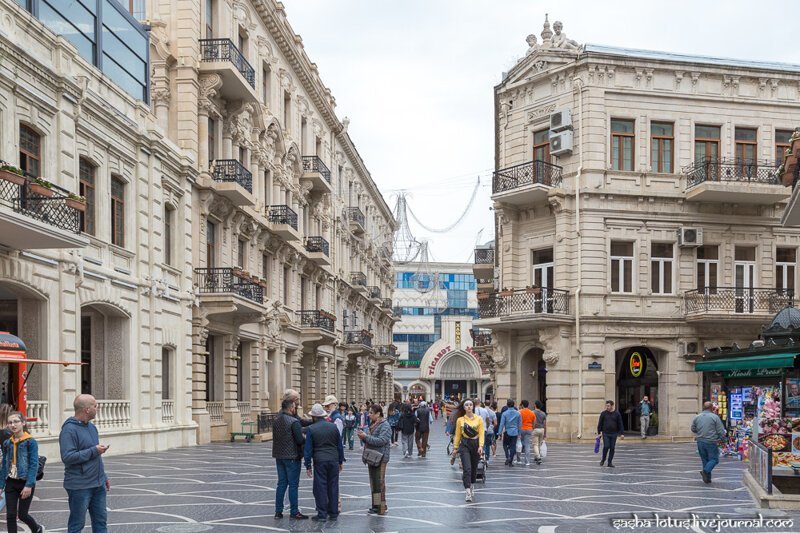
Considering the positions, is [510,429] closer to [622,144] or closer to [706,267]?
[706,267]

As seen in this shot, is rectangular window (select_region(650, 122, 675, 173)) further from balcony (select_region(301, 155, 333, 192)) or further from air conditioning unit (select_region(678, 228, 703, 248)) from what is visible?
balcony (select_region(301, 155, 333, 192))

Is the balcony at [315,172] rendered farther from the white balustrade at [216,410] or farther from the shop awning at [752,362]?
the shop awning at [752,362]

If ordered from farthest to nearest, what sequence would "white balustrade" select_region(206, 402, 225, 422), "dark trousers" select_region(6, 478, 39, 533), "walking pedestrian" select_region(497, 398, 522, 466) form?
"white balustrade" select_region(206, 402, 225, 422), "walking pedestrian" select_region(497, 398, 522, 466), "dark trousers" select_region(6, 478, 39, 533)

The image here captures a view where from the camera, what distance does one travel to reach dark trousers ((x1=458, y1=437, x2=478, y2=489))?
16.3 meters

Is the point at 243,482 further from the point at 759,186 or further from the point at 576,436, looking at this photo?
the point at 759,186

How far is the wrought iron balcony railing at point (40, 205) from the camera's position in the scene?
19.4 metres

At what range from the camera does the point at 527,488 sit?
18641 mm

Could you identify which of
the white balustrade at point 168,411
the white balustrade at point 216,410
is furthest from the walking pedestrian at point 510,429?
the white balustrade at point 216,410

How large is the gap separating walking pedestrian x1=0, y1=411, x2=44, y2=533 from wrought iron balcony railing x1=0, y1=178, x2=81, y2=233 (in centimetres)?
896

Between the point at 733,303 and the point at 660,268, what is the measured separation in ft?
8.99

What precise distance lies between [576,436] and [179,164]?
51.8 feet

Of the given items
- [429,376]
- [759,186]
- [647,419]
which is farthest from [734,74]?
[429,376]

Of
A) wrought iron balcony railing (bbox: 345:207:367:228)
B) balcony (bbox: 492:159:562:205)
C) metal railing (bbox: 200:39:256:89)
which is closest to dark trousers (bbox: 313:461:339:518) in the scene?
metal railing (bbox: 200:39:256:89)

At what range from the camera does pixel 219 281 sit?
33531 mm
